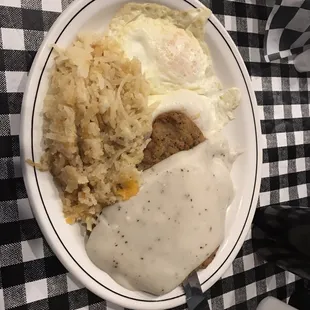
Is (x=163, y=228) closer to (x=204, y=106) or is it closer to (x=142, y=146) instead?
(x=142, y=146)

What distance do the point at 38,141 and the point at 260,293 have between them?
1.12 metres

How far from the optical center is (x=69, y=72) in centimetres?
117

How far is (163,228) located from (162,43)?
1.85ft

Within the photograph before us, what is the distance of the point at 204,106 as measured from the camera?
143 cm

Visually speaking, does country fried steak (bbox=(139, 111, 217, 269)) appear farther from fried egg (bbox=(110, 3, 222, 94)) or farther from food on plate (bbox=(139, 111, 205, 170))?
fried egg (bbox=(110, 3, 222, 94))

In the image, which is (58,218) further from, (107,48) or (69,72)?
(107,48)

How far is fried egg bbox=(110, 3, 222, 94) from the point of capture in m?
1.35

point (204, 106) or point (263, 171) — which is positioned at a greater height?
point (204, 106)

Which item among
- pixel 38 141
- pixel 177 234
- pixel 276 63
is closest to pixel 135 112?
pixel 38 141

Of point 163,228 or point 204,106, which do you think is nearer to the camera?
point 163,228

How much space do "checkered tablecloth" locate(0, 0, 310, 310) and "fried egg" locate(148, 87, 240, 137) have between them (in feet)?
0.98

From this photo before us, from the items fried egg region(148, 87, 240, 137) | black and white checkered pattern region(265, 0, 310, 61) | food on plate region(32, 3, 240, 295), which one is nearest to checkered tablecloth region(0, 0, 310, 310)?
black and white checkered pattern region(265, 0, 310, 61)

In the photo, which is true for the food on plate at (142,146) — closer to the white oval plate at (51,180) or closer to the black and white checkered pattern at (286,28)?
the white oval plate at (51,180)

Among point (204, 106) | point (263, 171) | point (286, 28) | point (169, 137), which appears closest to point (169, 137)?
point (169, 137)
